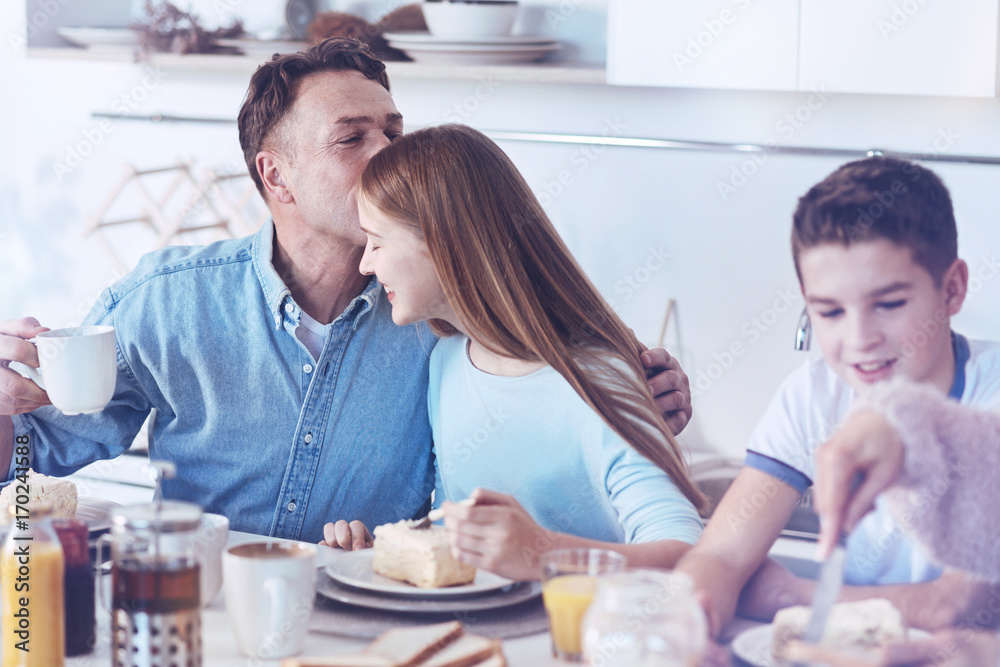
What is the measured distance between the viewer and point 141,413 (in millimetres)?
1593

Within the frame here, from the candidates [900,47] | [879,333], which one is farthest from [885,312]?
[900,47]

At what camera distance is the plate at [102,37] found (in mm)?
2383

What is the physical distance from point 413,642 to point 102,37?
1.91 m

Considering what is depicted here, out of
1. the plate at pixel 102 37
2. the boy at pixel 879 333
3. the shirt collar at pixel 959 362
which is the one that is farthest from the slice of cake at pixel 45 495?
the plate at pixel 102 37

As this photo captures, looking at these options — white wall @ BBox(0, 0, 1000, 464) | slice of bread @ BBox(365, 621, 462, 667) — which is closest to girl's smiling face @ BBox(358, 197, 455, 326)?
slice of bread @ BBox(365, 621, 462, 667)

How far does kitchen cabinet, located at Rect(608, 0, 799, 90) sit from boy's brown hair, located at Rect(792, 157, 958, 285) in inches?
38.9

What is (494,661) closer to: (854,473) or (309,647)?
(309,647)

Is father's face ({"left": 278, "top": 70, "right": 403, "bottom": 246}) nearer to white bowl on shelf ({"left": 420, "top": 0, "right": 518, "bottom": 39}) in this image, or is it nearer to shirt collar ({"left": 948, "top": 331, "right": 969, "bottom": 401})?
white bowl on shelf ({"left": 420, "top": 0, "right": 518, "bottom": 39})

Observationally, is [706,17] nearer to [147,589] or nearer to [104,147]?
[147,589]

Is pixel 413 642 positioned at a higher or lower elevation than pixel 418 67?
lower

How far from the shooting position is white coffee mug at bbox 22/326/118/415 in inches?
44.8

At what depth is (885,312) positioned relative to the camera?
818 mm

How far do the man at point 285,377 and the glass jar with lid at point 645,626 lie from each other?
0.78 metres

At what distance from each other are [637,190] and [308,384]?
3.13 feet
